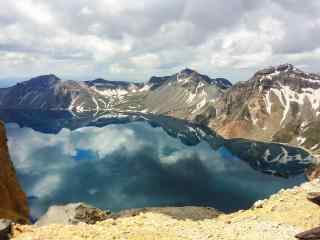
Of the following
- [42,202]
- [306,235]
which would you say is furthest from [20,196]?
[42,202]

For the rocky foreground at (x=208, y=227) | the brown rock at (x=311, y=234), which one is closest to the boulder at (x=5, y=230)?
the rocky foreground at (x=208, y=227)

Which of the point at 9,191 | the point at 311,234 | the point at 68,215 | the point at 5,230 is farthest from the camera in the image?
the point at 9,191

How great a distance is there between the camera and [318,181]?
124ft

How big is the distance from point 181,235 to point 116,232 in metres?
4.14

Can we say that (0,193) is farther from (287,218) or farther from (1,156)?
(287,218)

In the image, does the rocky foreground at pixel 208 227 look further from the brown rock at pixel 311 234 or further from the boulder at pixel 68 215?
the boulder at pixel 68 215

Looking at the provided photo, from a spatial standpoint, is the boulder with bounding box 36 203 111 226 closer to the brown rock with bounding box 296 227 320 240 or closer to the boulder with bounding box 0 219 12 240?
the boulder with bounding box 0 219 12 240

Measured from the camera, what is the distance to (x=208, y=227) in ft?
90.6

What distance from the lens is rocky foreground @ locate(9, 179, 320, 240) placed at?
82.3 ft

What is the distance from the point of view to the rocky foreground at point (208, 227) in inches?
987

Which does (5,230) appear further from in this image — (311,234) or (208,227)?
(311,234)

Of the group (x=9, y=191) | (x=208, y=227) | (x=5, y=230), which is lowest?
(x=9, y=191)

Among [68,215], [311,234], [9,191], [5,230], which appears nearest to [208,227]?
[311,234]

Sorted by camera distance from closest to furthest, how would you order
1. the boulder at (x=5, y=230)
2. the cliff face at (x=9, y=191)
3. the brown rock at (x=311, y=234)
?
the brown rock at (x=311, y=234) → the boulder at (x=5, y=230) → the cliff face at (x=9, y=191)
